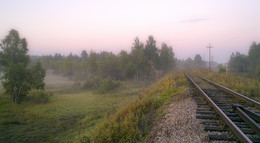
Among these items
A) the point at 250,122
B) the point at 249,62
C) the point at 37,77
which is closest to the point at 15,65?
the point at 37,77

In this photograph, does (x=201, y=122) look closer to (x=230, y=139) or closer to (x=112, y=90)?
(x=230, y=139)

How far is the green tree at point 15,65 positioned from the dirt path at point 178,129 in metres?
21.4

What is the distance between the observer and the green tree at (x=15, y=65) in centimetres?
2103

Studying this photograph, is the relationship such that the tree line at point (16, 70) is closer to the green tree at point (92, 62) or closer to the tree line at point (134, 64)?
the tree line at point (134, 64)

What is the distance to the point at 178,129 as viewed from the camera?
5074 mm

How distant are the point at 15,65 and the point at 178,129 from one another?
73.4 ft

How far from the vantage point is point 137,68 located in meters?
46.8

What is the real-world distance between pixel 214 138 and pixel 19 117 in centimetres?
1593

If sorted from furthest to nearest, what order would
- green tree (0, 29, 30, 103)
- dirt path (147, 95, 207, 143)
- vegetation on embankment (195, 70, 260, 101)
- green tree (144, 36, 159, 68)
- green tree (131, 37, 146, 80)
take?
green tree (144, 36, 159, 68) < green tree (131, 37, 146, 80) < green tree (0, 29, 30, 103) < vegetation on embankment (195, 70, 260, 101) < dirt path (147, 95, 207, 143)

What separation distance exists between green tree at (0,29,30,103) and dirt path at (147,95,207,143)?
21.4m

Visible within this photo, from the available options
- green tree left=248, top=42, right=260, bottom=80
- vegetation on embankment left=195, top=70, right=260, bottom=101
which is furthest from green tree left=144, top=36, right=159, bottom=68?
green tree left=248, top=42, right=260, bottom=80

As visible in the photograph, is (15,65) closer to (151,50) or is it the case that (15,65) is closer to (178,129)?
(178,129)

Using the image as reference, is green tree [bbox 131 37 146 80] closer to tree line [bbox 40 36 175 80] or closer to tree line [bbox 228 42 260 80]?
tree line [bbox 40 36 175 80]

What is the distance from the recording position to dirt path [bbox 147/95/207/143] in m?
4.45
